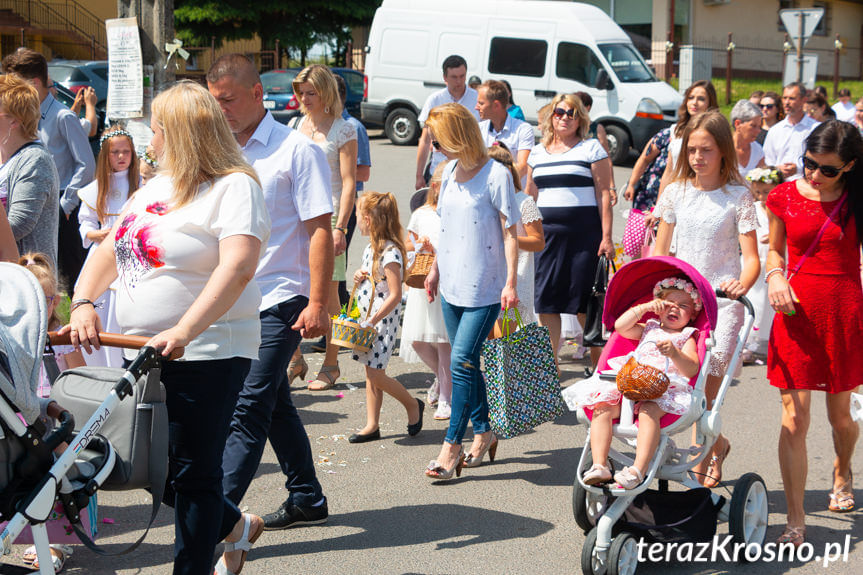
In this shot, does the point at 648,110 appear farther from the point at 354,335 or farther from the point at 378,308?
the point at 354,335

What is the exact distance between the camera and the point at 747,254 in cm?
517

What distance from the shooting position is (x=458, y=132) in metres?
5.41

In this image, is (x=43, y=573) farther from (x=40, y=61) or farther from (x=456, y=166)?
(x=40, y=61)

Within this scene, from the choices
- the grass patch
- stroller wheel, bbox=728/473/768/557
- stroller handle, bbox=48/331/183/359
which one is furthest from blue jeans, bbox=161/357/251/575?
the grass patch

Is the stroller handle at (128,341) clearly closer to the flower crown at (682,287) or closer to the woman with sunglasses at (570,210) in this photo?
the flower crown at (682,287)

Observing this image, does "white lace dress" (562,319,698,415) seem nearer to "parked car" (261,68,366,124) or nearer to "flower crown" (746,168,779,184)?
"flower crown" (746,168,779,184)

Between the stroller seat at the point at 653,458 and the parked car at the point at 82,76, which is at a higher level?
the parked car at the point at 82,76

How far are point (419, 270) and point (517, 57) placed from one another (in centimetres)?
1574

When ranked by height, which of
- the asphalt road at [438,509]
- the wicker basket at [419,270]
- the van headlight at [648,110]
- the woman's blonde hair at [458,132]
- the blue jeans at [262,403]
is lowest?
the asphalt road at [438,509]

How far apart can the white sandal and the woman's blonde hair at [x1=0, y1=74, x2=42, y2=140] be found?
11.6 feet

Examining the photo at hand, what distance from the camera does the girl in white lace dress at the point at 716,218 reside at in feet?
17.0

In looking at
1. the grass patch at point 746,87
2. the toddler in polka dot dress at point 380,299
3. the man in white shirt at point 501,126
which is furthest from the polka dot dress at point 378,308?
the grass patch at point 746,87

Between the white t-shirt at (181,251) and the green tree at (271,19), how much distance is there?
33852mm

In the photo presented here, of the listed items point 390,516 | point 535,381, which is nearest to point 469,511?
point 390,516
